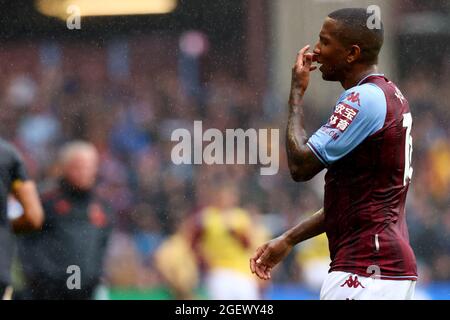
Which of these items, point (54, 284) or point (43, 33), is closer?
point (54, 284)

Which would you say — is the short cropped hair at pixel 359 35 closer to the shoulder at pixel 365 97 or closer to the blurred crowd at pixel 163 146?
the shoulder at pixel 365 97

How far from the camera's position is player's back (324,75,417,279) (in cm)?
372

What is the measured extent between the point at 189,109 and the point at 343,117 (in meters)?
4.00

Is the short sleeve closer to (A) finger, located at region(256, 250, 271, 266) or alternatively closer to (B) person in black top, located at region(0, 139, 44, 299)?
(A) finger, located at region(256, 250, 271, 266)

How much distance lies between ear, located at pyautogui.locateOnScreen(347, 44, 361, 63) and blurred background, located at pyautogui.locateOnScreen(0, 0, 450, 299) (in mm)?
3386

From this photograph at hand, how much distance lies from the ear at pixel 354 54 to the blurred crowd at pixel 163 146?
346cm

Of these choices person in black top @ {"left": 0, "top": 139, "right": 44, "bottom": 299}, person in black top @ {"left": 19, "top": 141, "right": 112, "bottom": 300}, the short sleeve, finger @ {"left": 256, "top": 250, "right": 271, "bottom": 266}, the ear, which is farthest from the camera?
person in black top @ {"left": 19, "top": 141, "right": 112, "bottom": 300}

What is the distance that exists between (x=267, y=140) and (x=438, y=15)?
1.57m

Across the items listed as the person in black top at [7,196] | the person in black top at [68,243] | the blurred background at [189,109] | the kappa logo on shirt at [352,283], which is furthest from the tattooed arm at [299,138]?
the blurred background at [189,109]

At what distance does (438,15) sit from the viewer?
7.56 meters

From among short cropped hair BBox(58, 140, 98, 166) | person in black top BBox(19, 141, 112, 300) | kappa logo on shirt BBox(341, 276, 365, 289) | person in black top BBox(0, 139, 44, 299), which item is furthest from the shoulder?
short cropped hair BBox(58, 140, 98, 166)

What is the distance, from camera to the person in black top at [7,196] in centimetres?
531

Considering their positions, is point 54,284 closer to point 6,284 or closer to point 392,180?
point 6,284
